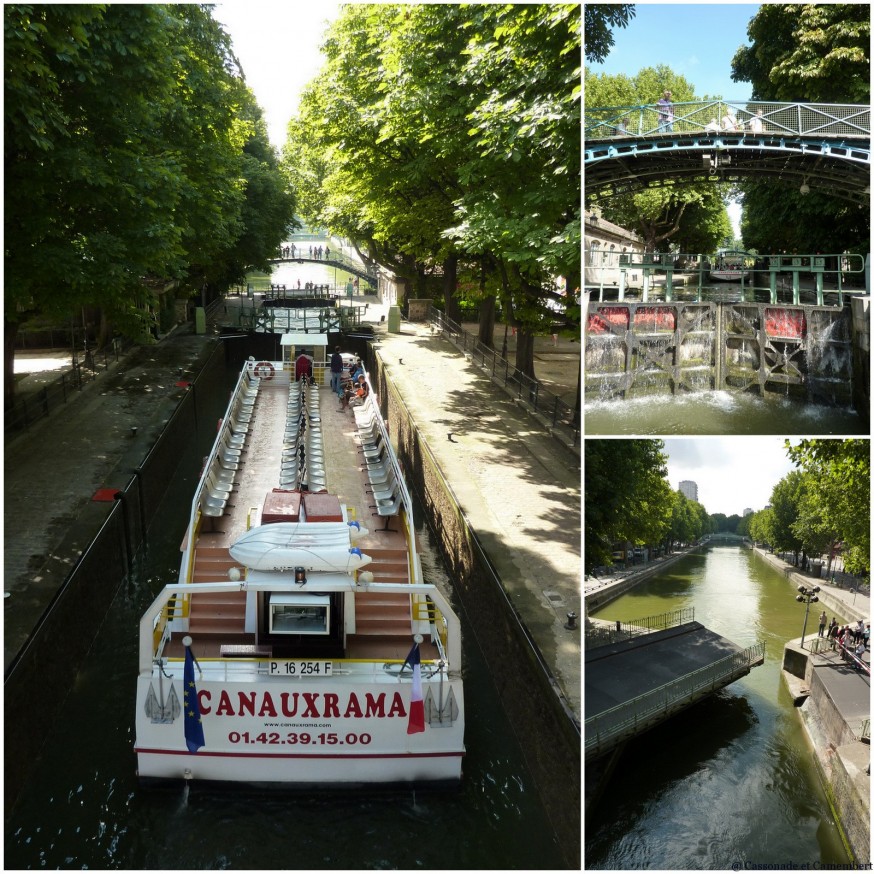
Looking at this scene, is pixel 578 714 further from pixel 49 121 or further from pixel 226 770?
pixel 49 121

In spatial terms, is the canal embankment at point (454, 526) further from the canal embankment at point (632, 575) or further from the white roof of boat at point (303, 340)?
the canal embankment at point (632, 575)

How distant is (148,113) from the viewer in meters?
15.6

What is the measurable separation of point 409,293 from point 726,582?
2257cm

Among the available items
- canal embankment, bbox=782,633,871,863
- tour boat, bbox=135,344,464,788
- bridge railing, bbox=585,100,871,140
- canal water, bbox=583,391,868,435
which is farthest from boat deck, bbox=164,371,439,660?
bridge railing, bbox=585,100,871,140

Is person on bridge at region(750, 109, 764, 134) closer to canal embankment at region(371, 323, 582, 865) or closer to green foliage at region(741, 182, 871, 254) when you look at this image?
green foliage at region(741, 182, 871, 254)

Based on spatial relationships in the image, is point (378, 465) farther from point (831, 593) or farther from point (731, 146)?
point (831, 593)

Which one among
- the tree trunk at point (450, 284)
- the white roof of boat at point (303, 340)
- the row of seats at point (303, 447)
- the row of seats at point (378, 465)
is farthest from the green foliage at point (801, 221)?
the white roof of boat at point (303, 340)

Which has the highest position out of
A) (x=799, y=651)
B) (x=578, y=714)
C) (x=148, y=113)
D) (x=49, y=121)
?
(x=148, y=113)

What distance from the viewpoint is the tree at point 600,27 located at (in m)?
9.27

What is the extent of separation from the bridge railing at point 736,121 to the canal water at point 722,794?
393 inches

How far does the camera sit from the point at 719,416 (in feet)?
36.9

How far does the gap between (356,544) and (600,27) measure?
730cm

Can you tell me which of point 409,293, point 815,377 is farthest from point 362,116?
point 409,293

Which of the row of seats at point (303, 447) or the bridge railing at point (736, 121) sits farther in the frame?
the row of seats at point (303, 447)
